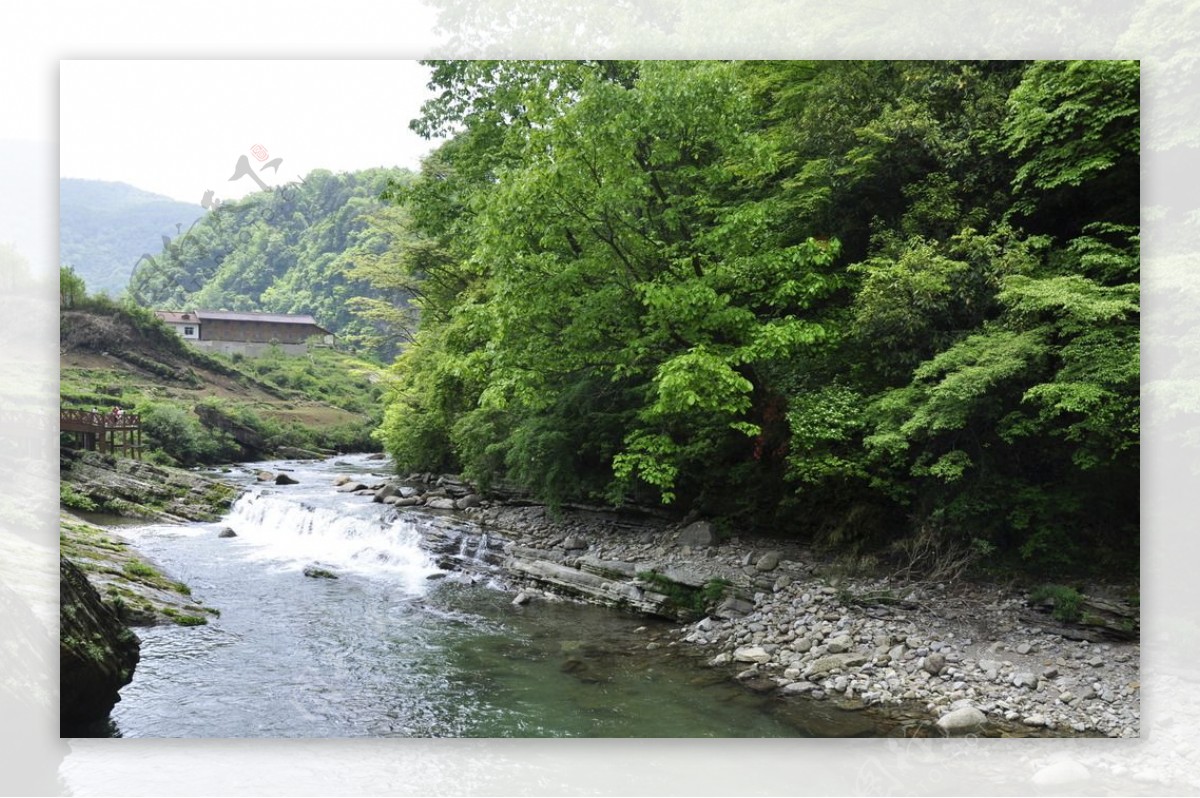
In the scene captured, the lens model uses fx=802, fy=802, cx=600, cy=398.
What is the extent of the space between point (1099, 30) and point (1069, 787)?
436 cm

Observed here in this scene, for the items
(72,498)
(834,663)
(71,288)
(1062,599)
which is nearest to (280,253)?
(71,288)

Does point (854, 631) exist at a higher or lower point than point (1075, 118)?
lower

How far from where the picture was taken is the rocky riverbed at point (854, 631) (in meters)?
4.65

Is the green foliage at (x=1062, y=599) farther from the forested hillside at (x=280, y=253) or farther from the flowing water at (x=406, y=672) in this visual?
the forested hillside at (x=280, y=253)

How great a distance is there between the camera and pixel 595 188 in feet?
18.7

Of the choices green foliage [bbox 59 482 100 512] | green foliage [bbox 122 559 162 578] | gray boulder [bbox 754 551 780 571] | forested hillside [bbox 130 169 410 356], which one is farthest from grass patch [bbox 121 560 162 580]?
gray boulder [bbox 754 551 780 571]

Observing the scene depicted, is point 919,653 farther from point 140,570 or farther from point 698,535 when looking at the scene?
point 140,570

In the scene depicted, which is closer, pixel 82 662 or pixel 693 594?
pixel 82 662

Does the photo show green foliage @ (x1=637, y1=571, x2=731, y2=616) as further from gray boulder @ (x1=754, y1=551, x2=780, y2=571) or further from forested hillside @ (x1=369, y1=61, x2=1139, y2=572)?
forested hillside @ (x1=369, y1=61, x2=1139, y2=572)

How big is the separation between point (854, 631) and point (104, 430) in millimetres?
5028

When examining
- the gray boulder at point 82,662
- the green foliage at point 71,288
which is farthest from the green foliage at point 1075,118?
the gray boulder at point 82,662

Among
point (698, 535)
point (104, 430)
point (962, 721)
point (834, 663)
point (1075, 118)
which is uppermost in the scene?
point (1075, 118)

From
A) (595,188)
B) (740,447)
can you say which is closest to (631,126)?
(595,188)

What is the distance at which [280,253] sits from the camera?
5.53 m
